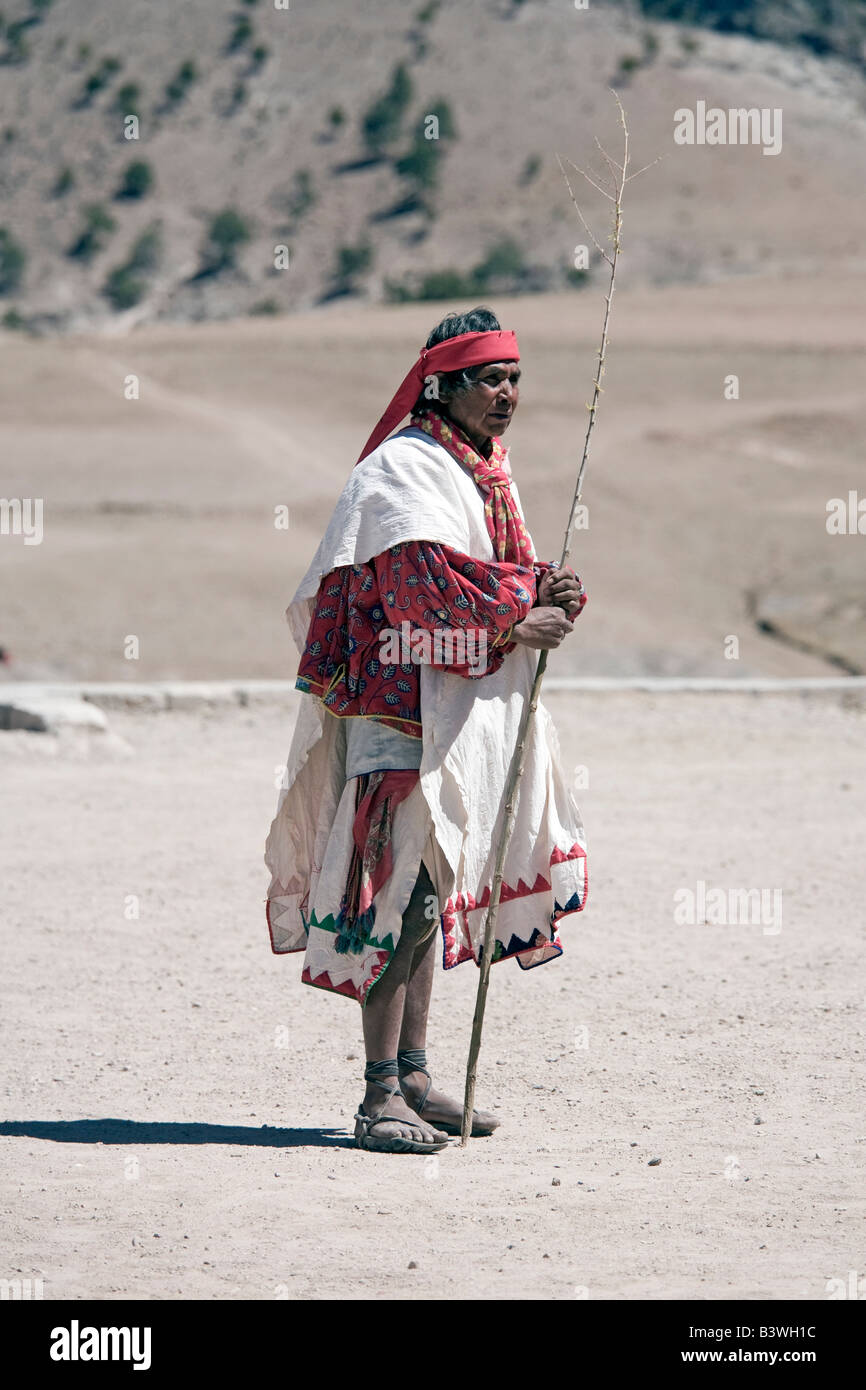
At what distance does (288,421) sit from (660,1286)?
26.6 meters

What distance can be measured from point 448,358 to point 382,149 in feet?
216

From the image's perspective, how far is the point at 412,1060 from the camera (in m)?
4.14

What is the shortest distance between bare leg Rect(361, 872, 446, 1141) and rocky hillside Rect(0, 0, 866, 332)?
44.4 metres

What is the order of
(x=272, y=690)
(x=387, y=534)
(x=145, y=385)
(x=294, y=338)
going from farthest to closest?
(x=294, y=338)
(x=145, y=385)
(x=272, y=690)
(x=387, y=534)

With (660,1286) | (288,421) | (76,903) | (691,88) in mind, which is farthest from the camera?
(691,88)

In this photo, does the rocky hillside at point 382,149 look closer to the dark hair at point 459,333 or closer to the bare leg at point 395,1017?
the dark hair at point 459,333

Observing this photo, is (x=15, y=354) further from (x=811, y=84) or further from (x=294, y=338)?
(x=811, y=84)

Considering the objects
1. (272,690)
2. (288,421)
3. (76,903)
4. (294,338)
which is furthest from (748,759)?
(294,338)

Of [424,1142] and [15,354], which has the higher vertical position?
[424,1142]

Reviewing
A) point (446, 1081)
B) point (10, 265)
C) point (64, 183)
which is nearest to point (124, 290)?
point (10, 265)

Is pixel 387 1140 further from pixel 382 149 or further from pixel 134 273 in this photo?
pixel 382 149

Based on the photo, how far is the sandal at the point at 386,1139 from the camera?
3.92m

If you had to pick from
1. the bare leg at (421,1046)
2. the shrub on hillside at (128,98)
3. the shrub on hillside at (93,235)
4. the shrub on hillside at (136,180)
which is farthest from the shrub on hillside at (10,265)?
the bare leg at (421,1046)

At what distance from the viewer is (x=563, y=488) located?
2384 cm
